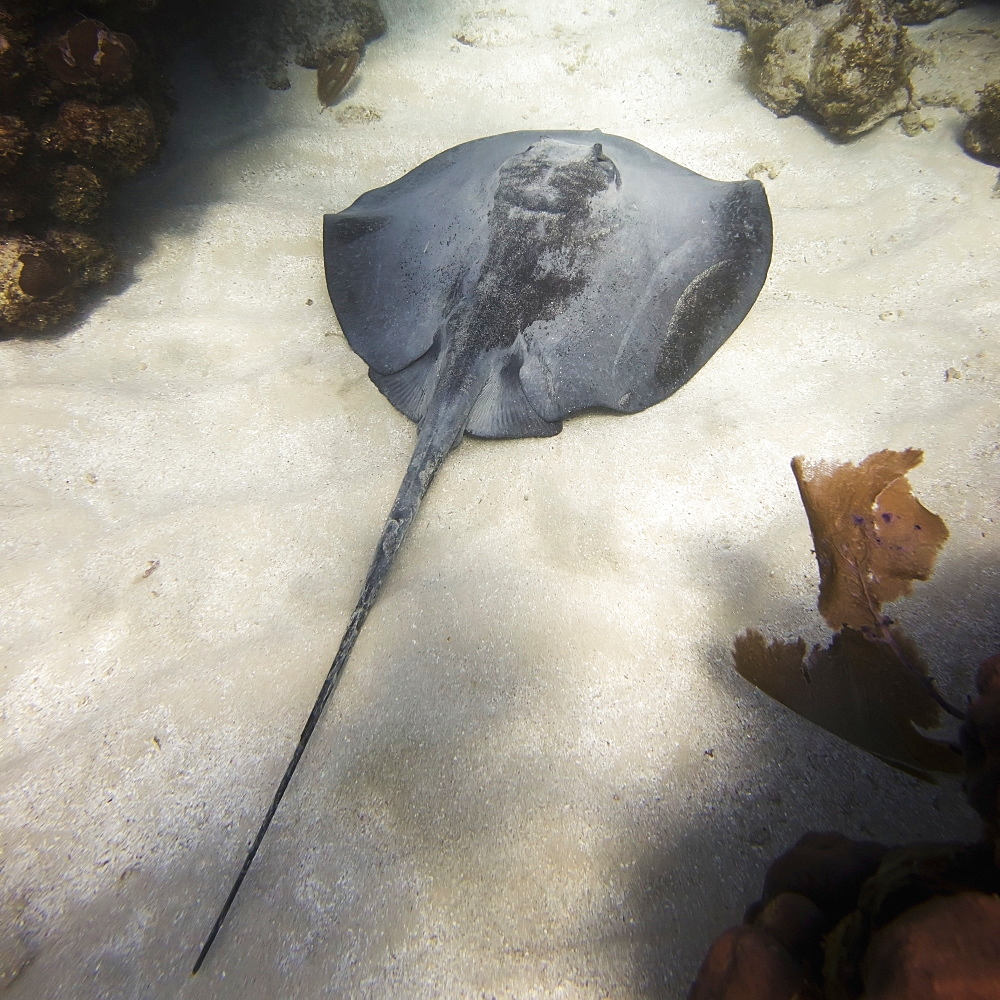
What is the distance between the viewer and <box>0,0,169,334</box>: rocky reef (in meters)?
3.15

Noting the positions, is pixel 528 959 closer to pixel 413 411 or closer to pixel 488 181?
pixel 413 411

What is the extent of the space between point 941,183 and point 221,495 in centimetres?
586

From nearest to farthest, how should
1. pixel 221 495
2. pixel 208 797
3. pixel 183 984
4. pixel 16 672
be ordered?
pixel 183 984 < pixel 208 797 < pixel 16 672 < pixel 221 495

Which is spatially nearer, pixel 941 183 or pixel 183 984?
pixel 183 984

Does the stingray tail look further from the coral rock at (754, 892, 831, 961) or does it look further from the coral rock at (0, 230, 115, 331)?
the coral rock at (0, 230, 115, 331)

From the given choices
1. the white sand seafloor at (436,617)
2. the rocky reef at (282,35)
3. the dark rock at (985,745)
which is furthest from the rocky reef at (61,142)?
the dark rock at (985,745)

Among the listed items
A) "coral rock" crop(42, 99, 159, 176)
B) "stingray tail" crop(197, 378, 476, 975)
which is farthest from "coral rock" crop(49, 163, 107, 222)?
"stingray tail" crop(197, 378, 476, 975)

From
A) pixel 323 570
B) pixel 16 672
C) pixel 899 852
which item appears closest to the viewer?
pixel 899 852

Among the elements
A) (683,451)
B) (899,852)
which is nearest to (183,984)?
(899,852)

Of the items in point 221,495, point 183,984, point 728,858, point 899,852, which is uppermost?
point 899,852

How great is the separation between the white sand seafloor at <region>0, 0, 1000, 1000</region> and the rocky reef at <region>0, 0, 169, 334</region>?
298mm

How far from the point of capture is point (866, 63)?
4.13 m

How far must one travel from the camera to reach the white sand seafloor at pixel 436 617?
189cm

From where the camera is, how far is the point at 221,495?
3.08 meters
